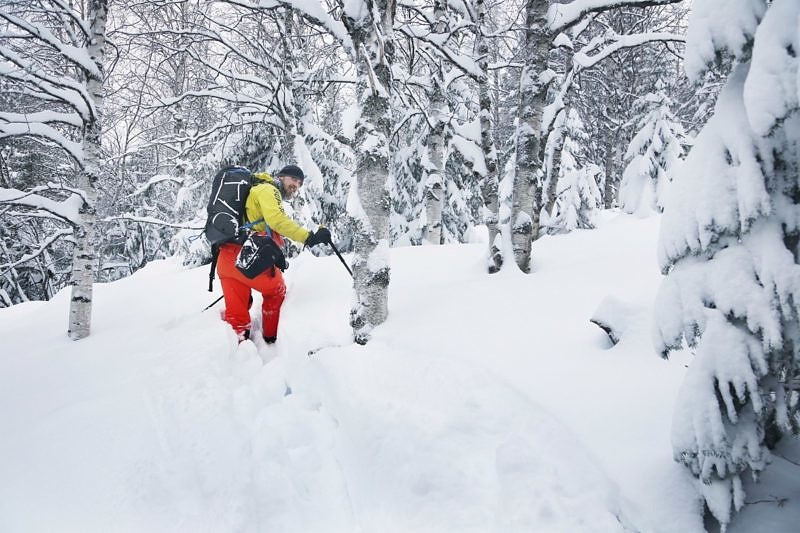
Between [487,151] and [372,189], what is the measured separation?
9.19 ft

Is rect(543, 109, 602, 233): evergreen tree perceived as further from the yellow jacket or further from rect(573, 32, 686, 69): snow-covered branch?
the yellow jacket

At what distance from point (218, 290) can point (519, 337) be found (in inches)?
201

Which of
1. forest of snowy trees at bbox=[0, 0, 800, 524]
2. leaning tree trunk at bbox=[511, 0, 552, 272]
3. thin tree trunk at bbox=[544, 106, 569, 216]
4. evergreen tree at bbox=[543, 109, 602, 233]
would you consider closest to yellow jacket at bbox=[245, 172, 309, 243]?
forest of snowy trees at bbox=[0, 0, 800, 524]

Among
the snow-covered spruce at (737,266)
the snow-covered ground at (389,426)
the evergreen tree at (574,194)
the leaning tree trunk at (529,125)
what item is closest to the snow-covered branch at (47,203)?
the snow-covered ground at (389,426)

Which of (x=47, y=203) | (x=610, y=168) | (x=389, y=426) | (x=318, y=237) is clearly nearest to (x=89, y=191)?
(x=47, y=203)

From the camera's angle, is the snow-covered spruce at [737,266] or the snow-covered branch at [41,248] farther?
the snow-covered branch at [41,248]

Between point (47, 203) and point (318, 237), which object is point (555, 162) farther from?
point (47, 203)

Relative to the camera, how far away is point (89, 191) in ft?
20.3

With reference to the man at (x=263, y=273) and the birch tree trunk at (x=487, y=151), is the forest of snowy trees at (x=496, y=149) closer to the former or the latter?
the birch tree trunk at (x=487, y=151)

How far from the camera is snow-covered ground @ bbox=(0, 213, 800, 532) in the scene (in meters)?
2.13

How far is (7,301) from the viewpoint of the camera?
41.0ft

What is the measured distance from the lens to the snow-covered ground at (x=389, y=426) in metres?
2.13

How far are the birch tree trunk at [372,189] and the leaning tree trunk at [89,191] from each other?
4.43m

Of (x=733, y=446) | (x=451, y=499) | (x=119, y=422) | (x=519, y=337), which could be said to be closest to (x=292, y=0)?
(x=519, y=337)
